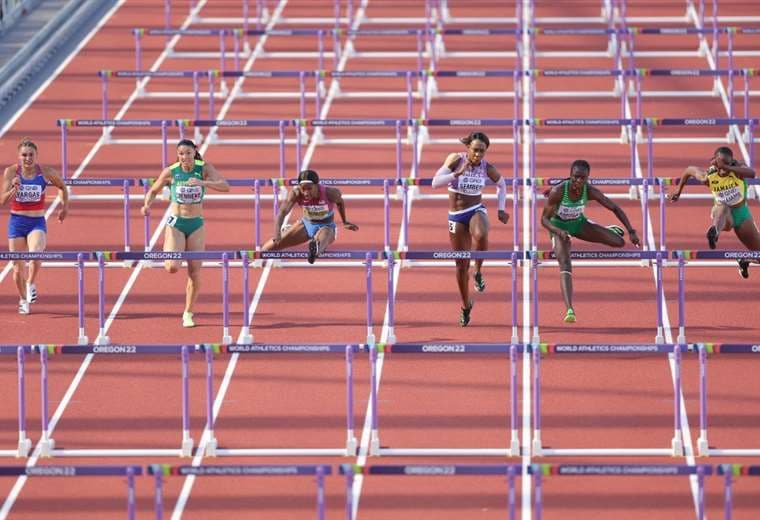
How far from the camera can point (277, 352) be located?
1559 centimetres

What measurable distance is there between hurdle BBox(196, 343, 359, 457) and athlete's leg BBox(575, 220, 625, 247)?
326 centimetres

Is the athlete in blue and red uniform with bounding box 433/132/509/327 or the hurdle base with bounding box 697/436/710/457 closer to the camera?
the hurdle base with bounding box 697/436/710/457

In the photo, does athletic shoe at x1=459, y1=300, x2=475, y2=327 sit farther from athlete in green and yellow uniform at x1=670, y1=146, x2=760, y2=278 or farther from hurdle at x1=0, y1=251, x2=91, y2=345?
hurdle at x1=0, y1=251, x2=91, y2=345

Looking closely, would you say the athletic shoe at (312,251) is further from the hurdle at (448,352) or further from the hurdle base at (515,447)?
the hurdle base at (515,447)

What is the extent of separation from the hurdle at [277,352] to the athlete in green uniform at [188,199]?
2765 millimetres

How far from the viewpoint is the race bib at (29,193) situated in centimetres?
1922

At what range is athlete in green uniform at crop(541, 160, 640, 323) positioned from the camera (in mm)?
17984

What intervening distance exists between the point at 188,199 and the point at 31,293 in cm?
201

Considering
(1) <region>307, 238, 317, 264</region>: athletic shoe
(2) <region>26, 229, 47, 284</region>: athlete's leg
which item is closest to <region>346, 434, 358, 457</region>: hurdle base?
(1) <region>307, 238, 317, 264</region>: athletic shoe

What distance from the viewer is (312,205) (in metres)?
18.5

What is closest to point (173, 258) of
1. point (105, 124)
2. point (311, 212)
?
point (311, 212)

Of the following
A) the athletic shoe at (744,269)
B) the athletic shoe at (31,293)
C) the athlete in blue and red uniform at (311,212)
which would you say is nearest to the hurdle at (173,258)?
the athlete in blue and red uniform at (311,212)

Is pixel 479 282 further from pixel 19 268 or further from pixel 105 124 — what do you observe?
pixel 105 124

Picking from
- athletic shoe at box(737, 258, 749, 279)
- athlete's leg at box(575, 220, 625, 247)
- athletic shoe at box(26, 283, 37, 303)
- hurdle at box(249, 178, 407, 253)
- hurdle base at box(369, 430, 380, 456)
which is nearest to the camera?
hurdle base at box(369, 430, 380, 456)
